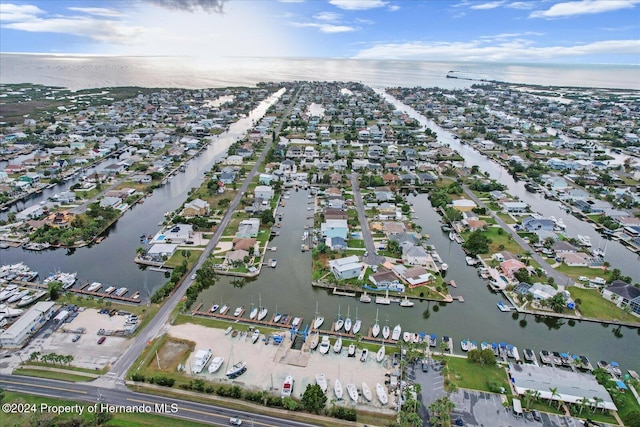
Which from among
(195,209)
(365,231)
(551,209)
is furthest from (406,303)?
(551,209)

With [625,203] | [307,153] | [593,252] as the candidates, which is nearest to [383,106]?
[307,153]

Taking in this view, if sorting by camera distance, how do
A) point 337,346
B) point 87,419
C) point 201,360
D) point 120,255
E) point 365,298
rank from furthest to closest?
point 120,255, point 365,298, point 337,346, point 201,360, point 87,419

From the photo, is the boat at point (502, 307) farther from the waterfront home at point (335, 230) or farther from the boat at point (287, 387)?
the boat at point (287, 387)

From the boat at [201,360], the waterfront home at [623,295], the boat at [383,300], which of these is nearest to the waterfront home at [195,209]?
the boat at [201,360]

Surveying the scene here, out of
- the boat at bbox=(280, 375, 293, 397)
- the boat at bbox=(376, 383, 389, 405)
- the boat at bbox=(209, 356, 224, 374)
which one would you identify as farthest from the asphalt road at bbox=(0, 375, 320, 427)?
the boat at bbox=(376, 383, 389, 405)

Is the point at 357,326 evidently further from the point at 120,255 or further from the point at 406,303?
the point at 120,255

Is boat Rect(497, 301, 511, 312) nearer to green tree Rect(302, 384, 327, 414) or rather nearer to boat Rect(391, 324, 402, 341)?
boat Rect(391, 324, 402, 341)
